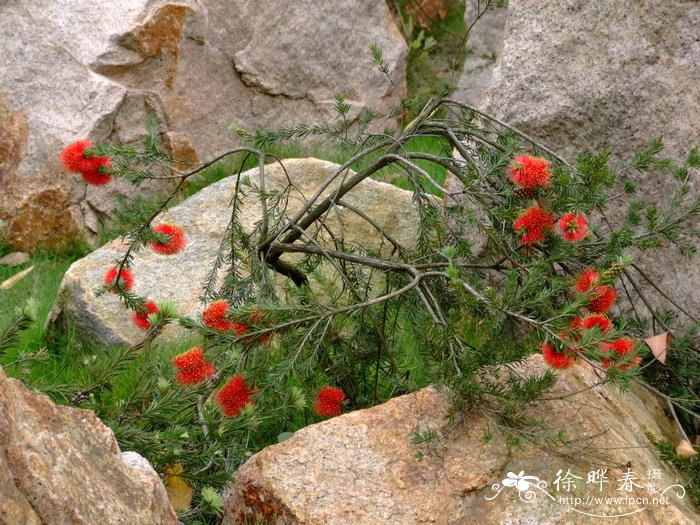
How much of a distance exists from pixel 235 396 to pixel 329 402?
329mm

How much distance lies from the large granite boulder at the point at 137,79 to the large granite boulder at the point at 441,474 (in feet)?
9.17

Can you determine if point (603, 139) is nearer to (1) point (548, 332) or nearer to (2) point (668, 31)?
(2) point (668, 31)

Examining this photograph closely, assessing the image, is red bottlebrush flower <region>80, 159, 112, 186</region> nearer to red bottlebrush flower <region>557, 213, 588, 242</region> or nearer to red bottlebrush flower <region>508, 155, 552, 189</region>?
red bottlebrush flower <region>508, 155, 552, 189</region>

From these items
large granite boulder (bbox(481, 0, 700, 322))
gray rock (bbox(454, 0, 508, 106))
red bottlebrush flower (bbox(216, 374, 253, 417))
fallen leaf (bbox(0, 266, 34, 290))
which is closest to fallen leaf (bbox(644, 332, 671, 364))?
large granite boulder (bbox(481, 0, 700, 322))

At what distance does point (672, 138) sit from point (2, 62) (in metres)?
3.48

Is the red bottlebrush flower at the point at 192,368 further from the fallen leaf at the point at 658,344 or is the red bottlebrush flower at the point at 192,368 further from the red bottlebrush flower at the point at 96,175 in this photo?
the fallen leaf at the point at 658,344

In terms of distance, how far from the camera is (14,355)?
12.5 feet

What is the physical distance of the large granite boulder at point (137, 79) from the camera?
16.0 feet

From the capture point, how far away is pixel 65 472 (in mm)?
1757

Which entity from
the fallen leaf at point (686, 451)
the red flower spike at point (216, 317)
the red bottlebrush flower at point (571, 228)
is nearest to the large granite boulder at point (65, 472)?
the red flower spike at point (216, 317)

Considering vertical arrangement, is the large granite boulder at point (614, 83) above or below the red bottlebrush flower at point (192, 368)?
above

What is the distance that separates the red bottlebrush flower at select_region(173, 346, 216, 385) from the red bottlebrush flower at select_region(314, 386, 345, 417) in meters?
0.40

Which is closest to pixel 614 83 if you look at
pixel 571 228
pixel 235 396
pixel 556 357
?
pixel 571 228

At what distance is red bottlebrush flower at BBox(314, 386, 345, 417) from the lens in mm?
2861
